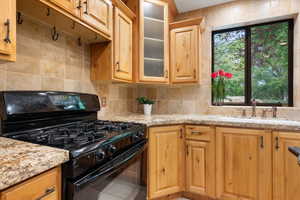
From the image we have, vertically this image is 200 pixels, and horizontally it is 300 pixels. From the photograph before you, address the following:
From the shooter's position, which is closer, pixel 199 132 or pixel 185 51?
pixel 199 132

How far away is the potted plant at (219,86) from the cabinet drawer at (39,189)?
212cm

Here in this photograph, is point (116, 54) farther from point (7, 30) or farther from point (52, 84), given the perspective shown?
point (7, 30)

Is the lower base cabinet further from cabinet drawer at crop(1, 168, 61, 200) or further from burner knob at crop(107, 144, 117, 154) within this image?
cabinet drawer at crop(1, 168, 61, 200)

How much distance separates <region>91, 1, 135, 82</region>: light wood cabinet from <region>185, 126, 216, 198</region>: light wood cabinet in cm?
96

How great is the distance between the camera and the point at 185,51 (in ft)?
7.38

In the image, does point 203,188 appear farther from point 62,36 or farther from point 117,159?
point 62,36

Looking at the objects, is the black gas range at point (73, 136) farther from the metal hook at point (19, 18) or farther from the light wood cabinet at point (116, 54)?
the metal hook at point (19, 18)

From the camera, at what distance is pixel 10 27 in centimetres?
85

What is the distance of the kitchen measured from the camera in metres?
0.95

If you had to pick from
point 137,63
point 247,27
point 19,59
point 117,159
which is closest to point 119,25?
point 137,63

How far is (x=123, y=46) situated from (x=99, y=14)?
45 centimetres

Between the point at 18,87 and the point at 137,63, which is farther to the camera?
the point at 137,63

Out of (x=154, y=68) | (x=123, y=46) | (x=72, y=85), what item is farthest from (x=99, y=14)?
(x=154, y=68)

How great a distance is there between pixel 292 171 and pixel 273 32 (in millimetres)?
1690
